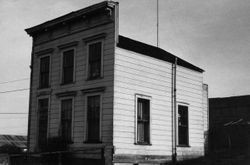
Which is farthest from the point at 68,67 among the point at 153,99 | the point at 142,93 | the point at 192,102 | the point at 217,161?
the point at 217,161

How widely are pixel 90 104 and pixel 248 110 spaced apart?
22.1 meters

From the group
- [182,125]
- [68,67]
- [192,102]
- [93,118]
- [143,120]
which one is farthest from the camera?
[192,102]

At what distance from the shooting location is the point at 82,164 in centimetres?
1938

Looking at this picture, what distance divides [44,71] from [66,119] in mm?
3495

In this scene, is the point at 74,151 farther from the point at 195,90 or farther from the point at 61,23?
the point at 195,90

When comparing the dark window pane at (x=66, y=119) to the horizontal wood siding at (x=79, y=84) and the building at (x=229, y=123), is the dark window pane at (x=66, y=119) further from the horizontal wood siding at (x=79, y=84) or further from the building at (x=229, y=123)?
the building at (x=229, y=123)

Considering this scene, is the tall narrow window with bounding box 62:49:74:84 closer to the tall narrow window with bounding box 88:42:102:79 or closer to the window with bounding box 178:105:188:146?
the tall narrow window with bounding box 88:42:102:79

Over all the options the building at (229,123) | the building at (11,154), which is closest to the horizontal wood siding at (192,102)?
the building at (229,123)

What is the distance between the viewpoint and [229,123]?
1351 inches

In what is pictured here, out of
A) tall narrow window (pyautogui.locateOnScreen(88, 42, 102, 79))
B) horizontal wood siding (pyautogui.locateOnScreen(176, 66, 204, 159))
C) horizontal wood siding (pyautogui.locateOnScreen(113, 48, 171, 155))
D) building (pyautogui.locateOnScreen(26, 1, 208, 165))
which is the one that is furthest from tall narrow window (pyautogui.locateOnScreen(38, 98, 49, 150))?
horizontal wood siding (pyautogui.locateOnScreen(176, 66, 204, 159))

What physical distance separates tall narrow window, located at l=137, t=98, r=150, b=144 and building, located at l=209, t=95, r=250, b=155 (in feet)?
36.5

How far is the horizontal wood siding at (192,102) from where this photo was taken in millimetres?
22406

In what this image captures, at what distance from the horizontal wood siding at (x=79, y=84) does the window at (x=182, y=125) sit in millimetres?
5443

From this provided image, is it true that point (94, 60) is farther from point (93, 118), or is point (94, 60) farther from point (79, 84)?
point (93, 118)
